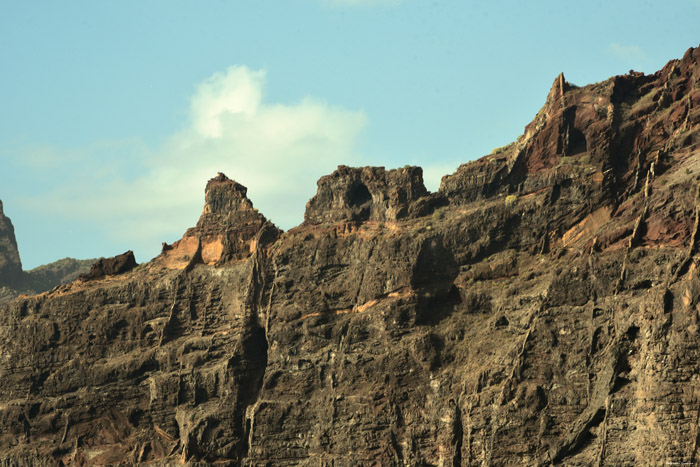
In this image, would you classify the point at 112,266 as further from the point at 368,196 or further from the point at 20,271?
the point at 20,271

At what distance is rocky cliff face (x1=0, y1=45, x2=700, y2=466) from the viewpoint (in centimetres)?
6334

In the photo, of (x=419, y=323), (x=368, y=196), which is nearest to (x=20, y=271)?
(x=368, y=196)

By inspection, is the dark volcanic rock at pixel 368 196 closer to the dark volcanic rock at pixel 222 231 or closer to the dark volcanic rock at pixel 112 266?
the dark volcanic rock at pixel 222 231

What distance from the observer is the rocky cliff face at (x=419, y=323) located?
2494 inches

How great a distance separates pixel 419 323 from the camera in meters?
72.8

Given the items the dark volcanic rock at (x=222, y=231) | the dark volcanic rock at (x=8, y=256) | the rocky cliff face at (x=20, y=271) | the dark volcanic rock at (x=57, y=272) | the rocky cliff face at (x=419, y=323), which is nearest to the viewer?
the rocky cliff face at (x=419, y=323)

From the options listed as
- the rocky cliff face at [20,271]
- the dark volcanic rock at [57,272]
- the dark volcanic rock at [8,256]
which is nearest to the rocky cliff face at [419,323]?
the rocky cliff face at [20,271]

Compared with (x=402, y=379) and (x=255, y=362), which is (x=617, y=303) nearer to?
(x=402, y=379)

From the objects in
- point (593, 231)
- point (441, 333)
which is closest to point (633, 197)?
point (593, 231)

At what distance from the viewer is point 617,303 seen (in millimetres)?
64375

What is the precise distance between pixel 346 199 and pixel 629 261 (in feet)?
70.0

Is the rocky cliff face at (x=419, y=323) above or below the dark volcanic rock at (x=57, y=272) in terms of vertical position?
below

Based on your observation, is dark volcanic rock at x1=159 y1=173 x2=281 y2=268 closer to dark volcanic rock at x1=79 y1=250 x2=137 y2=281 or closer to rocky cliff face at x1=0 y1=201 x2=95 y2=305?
dark volcanic rock at x1=79 y1=250 x2=137 y2=281

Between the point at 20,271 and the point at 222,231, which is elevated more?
the point at 20,271
